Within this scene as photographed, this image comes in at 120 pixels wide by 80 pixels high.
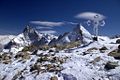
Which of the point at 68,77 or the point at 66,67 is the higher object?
the point at 66,67

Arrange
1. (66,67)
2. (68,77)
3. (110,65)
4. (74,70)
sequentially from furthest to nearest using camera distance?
(66,67) < (74,70) < (110,65) < (68,77)

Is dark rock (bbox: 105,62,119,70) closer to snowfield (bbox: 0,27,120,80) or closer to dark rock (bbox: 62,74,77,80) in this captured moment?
snowfield (bbox: 0,27,120,80)

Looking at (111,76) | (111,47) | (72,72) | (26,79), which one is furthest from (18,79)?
(111,47)

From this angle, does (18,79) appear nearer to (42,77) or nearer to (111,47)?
(42,77)

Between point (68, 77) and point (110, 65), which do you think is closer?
point (68, 77)

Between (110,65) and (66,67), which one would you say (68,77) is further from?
(110,65)

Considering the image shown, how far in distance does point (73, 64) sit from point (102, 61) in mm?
4296

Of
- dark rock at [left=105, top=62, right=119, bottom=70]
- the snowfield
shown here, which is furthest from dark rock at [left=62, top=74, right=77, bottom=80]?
dark rock at [left=105, top=62, right=119, bottom=70]

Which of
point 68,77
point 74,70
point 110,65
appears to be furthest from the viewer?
point 74,70

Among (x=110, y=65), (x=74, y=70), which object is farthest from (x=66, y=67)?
(x=110, y=65)

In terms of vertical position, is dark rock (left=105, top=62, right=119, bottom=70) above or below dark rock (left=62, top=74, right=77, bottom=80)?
above

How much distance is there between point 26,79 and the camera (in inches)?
1478

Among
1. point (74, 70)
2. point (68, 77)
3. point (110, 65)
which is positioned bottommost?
point (68, 77)

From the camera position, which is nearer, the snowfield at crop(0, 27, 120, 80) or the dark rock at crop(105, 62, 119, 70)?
the snowfield at crop(0, 27, 120, 80)
